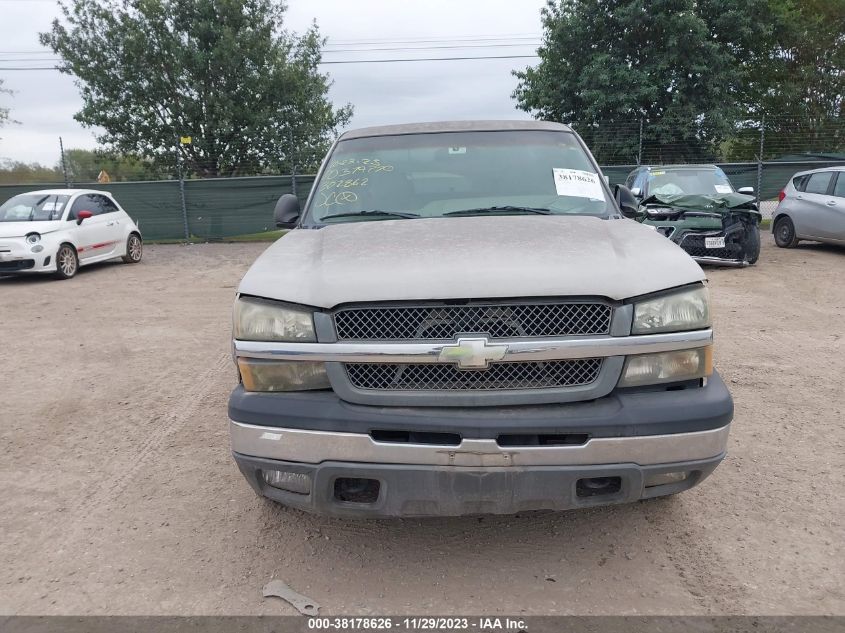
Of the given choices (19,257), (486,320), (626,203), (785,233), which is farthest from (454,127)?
(785,233)

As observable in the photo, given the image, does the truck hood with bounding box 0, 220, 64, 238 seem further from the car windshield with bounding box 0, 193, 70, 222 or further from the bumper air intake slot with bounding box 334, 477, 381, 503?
the bumper air intake slot with bounding box 334, 477, 381, 503

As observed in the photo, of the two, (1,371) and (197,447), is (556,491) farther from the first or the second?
(1,371)

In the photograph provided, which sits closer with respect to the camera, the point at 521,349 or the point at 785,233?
the point at 521,349


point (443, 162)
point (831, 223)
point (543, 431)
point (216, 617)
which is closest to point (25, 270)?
point (443, 162)

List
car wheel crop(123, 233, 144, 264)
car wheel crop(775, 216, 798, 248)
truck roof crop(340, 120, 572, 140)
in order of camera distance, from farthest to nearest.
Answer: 1. car wheel crop(123, 233, 144, 264)
2. car wheel crop(775, 216, 798, 248)
3. truck roof crop(340, 120, 572, 140)

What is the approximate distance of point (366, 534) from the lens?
3041 mm

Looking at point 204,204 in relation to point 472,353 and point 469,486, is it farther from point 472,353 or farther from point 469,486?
point 469,486

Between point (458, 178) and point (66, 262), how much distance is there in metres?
9.95

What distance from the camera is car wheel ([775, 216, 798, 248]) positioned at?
13359mm

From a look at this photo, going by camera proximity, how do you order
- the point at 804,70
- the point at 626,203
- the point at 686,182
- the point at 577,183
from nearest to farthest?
the point at 577,183, the point at 626,203, the point at 686,182, the point at 804,70

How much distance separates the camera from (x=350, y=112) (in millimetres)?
31562

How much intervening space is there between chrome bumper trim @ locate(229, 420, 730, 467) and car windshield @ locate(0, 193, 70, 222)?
11.2m

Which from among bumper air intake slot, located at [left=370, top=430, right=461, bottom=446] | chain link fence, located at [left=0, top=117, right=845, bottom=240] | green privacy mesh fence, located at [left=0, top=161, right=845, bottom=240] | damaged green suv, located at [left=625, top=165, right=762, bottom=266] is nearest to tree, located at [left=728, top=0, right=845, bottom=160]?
chain link fence, located at [left=0, top=117, right=845, bottom=240]

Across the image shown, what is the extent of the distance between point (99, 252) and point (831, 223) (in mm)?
13349
